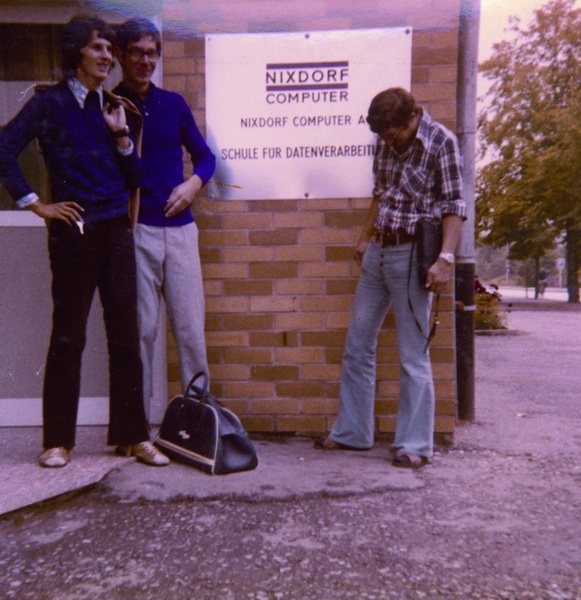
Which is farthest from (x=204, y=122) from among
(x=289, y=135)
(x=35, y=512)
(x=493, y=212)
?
(x=493, y=212)

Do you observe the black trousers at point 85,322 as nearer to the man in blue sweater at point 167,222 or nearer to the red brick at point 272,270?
the man in blue sweater at point 167,222

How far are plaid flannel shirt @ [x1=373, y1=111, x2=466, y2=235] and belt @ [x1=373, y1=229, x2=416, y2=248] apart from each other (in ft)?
0.07

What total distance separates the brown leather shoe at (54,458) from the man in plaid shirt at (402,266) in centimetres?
131

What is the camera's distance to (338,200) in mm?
3998

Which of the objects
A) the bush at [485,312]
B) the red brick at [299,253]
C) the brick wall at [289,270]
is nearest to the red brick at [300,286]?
the brick wall at [289,270]

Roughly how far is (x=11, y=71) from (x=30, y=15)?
33cm

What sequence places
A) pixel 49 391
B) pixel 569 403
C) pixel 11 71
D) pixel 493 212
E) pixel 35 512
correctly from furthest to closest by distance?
pixel 493 212, pixel 569 403, pixel 11 71, pixel 49 391, pixel 35 512

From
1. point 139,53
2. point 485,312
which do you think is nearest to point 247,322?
point 139,53

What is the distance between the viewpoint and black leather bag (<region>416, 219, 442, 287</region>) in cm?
345

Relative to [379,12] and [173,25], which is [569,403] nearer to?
[379,12]

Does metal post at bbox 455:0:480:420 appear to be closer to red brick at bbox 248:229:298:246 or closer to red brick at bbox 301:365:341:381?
red brick at bbox 301:365:341:381

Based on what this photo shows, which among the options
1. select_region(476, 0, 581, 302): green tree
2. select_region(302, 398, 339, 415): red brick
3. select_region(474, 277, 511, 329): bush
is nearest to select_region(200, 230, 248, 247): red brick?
select_region(302, 398, 339, 415): red brick

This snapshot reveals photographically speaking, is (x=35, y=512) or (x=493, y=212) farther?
(x=493, y=212)

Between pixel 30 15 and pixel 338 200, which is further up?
pixel 30 15
